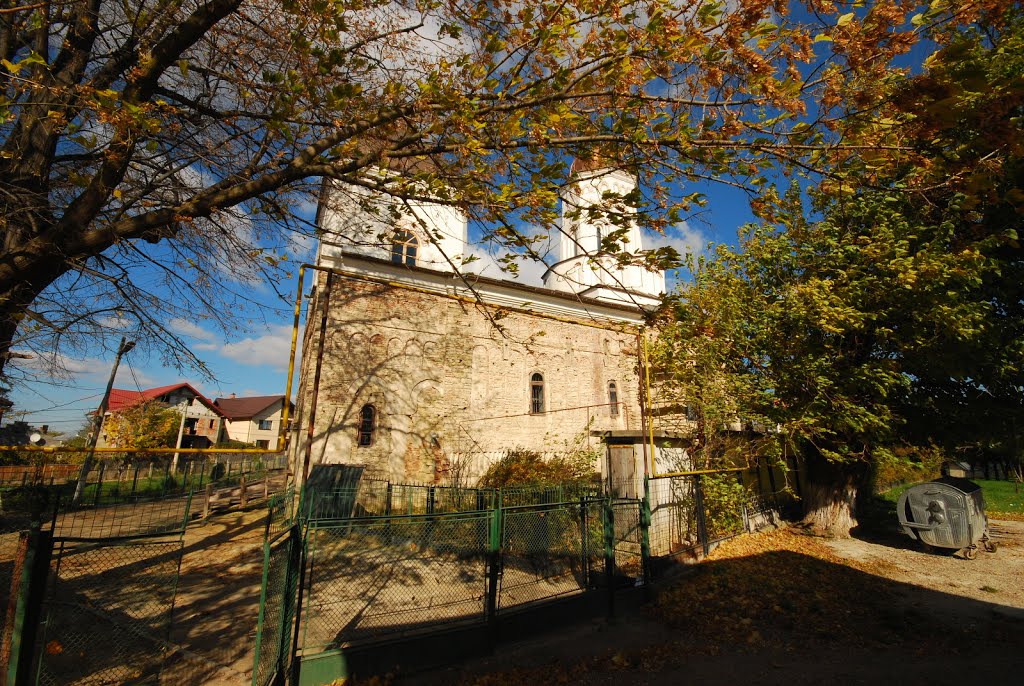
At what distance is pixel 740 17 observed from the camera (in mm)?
3088

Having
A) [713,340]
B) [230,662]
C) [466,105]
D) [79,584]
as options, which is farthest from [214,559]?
[713,340]

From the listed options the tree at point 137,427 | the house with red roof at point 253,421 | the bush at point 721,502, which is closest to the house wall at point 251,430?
the house with red roof at point 253,421

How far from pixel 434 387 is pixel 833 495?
12366mm

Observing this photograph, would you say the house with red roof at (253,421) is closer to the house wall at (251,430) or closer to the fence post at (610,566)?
the house wall at (251,430)

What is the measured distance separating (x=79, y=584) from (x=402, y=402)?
9267mm

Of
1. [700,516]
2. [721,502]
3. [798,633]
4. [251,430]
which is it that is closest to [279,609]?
[798,633]

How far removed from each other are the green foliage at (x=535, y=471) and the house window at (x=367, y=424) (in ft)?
12.9

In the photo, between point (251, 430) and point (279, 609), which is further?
point (251, 430)

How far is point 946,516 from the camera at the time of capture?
10.0 m

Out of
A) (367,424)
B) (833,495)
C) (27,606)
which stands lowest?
(833,495)

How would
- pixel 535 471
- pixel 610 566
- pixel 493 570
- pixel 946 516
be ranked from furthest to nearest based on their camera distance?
pixel 535 471
pixel 946 516
pixel 610 566
pixel 493 570

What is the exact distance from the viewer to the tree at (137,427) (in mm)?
22203

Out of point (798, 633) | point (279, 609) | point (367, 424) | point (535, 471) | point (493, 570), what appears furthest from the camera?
point (367, 424)

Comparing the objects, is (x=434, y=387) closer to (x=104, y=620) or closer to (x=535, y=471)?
(x=535, y=471)
